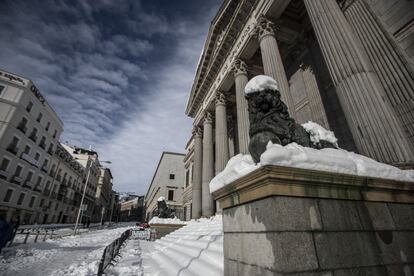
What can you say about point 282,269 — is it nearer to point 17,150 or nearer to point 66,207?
point 17,150

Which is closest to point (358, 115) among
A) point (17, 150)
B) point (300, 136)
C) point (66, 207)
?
point (300, 136)

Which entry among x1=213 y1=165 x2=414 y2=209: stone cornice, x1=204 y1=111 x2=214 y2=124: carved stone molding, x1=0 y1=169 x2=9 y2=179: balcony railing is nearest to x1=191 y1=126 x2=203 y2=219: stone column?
x1=204 y1=111 x2=214 y2=124: carved stone molding

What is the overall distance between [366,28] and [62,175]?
48.9 metres

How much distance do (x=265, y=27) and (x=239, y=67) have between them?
2816 millimetres

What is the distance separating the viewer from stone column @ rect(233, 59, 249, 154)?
10.00 m

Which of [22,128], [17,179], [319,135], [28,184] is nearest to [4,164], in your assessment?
[17,179]

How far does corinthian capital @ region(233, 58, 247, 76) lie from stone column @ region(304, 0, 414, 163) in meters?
5.80

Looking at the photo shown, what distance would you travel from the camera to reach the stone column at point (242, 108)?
10.00 m

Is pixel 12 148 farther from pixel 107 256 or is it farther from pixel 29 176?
pixel 107 256

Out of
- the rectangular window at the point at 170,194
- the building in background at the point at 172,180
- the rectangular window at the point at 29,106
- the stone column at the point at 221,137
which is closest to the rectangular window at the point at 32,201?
the rectangular window at the point at 29,106

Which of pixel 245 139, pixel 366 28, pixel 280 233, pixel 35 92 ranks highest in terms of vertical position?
pixel 35 92

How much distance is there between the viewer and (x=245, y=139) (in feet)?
32.7

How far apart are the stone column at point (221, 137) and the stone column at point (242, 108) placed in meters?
2.69

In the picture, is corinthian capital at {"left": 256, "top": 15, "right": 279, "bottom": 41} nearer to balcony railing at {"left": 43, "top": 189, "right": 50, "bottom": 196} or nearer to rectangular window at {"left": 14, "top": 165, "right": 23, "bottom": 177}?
rectangular window at {"left": 14, "top": 165, "right": 23, "bottom": 177}
